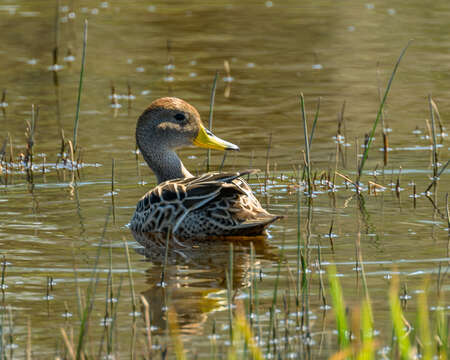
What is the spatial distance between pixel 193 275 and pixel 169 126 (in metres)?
2.62

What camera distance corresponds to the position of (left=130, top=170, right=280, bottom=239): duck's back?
25.5ft

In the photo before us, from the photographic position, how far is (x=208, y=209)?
7.86m

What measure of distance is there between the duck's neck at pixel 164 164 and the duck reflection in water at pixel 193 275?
110 centimetres

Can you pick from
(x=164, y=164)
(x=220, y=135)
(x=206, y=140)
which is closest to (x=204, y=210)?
(x=164, y=164)

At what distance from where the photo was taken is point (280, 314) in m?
6.02

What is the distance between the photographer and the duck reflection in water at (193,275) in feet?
20.4

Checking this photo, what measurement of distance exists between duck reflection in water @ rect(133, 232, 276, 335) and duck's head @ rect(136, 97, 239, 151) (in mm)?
1341

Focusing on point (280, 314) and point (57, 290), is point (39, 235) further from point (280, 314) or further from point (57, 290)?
point (280, 314)

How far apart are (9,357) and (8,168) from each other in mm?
5164

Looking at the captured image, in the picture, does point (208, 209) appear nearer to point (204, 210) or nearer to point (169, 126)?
point (204, 210)

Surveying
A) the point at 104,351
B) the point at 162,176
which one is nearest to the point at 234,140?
the point at 162,176

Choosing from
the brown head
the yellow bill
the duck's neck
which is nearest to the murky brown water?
the duck's neck

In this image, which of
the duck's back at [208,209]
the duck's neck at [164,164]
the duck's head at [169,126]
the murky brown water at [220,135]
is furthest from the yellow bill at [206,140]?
the duck's back at [208,209]

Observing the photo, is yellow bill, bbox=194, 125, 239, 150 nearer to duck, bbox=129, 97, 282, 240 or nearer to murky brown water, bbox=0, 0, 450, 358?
murky brown water, bbox=0, 0, 450, 358
